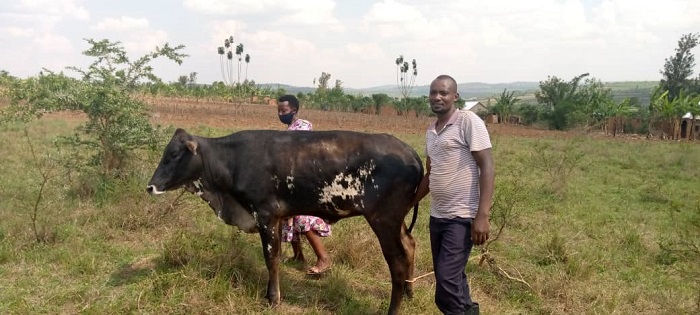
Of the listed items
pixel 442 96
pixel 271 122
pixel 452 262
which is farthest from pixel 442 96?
pixel 271 122

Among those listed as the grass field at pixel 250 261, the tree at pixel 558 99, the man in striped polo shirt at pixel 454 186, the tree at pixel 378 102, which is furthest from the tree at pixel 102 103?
the tree at pixel 378 102

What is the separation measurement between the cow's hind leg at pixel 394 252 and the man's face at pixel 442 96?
1.13 m

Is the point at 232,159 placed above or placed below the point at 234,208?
above

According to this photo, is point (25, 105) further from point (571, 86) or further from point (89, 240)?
point (571, 86)

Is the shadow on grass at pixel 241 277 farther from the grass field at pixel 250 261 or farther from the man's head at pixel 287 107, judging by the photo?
the man's head at pixel 287 107

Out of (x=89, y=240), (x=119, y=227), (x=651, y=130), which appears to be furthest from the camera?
(x=651, y=130)

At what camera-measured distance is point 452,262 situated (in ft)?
11.8

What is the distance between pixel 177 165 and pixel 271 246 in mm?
1120

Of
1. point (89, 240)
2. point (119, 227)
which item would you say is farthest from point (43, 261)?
point (119, 227)

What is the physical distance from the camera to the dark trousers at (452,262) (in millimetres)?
3559

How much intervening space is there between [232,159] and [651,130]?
110 feet

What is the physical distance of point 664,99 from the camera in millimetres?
32438

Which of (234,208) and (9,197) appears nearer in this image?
(234,208)

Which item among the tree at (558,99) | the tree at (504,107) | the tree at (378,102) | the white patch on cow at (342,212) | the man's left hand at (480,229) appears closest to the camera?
the man's left hand at (480,229)
